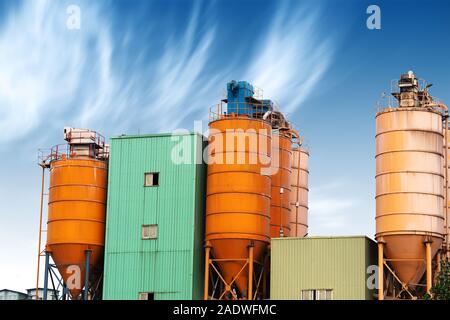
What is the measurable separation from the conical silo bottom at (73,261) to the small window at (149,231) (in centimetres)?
384

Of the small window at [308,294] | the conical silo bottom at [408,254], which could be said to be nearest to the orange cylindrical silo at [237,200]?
the small window at [308,294]

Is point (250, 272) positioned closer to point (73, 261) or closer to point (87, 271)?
point (87, 271)

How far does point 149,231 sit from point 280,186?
398 inches

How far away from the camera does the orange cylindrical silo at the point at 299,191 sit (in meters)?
70.1

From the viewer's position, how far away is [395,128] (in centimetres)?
5603

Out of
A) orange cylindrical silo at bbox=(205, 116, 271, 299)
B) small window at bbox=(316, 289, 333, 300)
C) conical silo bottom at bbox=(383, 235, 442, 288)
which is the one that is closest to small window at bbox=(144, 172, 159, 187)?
orange cylindrical silo at bbox=(205, 116, 271, 299)

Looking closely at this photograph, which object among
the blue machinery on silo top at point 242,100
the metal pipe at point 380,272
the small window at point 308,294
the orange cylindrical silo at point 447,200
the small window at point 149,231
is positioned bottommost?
the small window at point 308,294

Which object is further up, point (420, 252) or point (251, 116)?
point (251, 116)

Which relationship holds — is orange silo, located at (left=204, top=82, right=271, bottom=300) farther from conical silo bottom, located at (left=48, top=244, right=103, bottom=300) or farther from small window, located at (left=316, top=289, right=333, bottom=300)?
conical silo bottom, located at (left=48, top=244, right=103, bottom=300)

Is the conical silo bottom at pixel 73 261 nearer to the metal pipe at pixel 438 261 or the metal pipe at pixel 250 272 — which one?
the metal pipe at pixel 250 272

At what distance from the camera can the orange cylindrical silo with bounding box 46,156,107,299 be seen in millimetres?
60656
